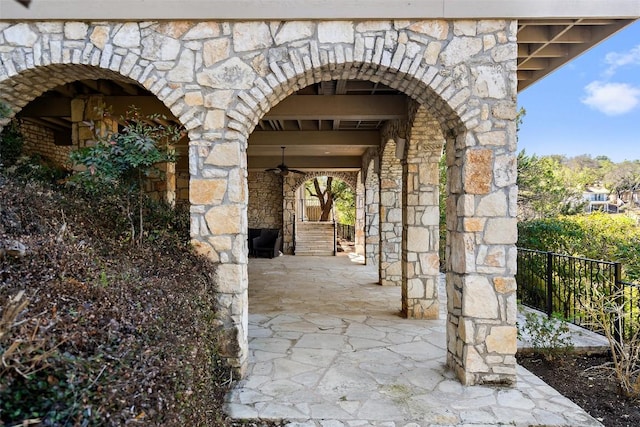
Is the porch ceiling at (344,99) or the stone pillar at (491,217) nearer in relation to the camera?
the stone pillar at (491,217)

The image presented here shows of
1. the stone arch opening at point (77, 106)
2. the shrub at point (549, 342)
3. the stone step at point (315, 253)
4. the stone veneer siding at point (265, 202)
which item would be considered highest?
the stone arch opening at point (77, 106)

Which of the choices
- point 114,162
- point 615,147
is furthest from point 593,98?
point 114,162

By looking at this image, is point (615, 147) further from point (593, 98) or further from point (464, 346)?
point (464, 346)

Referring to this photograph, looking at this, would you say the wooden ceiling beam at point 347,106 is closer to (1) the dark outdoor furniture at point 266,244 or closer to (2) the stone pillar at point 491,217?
(2) the stone pillar at point 491,217

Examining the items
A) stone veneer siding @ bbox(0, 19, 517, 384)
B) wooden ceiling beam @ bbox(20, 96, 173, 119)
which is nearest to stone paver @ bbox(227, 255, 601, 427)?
stone veneer siding @ bbox(0, 19, 517, 384)

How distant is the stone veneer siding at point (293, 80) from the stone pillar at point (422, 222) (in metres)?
1.92

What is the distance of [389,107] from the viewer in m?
5.26

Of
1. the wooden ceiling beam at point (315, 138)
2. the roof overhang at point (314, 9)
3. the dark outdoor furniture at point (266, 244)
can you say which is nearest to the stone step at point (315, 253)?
the dark outdoor furniture at point (266, 244)

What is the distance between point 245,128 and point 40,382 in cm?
233

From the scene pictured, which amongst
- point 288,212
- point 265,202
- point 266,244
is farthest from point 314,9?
point 265,202

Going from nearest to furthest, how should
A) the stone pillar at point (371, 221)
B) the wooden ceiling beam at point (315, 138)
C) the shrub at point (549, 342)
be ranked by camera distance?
the shrub at point (549, 342) → the wooden ceiling beam at point (315, 138) → the stone pillar at point (371, 221)

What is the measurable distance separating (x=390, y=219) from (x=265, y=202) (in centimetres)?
738

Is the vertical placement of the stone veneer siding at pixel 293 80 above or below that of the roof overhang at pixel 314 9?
below

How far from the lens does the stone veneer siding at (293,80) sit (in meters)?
3.14
